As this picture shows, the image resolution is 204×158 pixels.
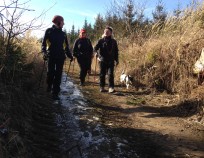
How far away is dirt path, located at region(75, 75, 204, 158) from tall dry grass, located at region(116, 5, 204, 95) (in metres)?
0.54

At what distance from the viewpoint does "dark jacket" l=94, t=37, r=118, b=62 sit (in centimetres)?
1219

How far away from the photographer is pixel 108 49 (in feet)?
40.0

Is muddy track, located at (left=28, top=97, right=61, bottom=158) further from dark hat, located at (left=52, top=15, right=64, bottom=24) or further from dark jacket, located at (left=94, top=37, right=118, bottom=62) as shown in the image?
dark jacket, located at (left=94, top=37, right=118, bottom=62)

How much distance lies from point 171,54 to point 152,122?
3627 mm

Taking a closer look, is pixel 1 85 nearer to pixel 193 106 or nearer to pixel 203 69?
pixel 193 106

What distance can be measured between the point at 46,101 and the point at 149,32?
6.50 metres

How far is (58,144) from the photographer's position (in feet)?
21.0

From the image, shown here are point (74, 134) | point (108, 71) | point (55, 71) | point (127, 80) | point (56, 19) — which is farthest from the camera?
point (127, 80)

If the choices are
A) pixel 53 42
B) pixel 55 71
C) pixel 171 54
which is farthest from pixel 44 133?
pixel 171 54

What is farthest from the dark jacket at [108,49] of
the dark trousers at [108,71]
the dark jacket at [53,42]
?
the dark jacket at [53,42]

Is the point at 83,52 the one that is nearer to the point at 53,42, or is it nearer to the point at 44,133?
the point at 53,42

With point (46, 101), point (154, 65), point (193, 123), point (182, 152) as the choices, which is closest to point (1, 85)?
point (46, 101)

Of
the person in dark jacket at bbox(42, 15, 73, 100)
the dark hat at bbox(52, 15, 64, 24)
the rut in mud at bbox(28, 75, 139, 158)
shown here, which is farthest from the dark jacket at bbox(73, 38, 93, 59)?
the rut in mud at bbox(28, 75, 139, 158)

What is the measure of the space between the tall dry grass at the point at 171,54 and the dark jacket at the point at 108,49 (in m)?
1.17
